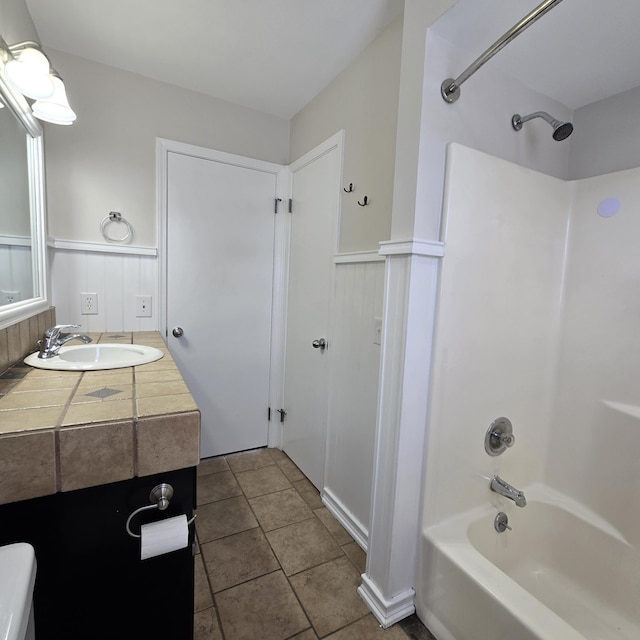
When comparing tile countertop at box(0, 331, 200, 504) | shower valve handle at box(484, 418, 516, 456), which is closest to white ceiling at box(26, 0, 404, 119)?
tile countertop at box(0, 331, 200, 504)

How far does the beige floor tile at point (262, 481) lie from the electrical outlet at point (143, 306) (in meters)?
1.16

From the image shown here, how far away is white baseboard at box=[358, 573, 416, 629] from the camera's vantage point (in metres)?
1.26

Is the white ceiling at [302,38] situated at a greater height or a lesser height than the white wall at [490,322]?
greater

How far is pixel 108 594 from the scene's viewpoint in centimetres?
83

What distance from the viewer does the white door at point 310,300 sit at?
1.91 m

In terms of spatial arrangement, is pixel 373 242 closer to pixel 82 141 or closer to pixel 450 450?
pixel 450 450

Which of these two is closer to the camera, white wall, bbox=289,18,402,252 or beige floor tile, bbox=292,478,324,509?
white wall, bbox=289,18,402,252

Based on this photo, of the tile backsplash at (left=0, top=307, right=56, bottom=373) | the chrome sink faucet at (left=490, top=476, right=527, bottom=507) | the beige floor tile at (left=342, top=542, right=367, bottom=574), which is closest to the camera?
the tile backsplash at (left=0, top=307, right=56, bottom=373)

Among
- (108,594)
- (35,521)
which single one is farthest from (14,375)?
(108,594)

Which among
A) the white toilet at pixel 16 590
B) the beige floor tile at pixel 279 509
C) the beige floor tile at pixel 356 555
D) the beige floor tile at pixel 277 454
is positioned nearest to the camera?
the white toilet at pixel 16 590

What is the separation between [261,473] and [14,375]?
1.53m

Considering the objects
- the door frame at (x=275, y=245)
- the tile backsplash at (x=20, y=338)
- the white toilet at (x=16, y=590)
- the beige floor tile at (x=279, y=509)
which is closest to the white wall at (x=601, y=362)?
the beige floor tile at (x=279, y=509)

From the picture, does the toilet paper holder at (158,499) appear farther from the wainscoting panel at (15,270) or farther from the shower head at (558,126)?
the shower head at (558,126)

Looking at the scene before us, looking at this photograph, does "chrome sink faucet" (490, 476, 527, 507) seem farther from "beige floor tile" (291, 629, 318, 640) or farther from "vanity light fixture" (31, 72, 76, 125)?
"vanity light fixture" (31, 72, 76, 125)
